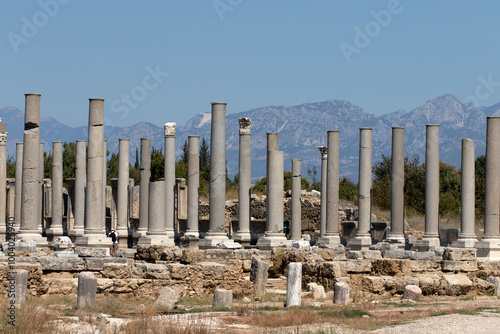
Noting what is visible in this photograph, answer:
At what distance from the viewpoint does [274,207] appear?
107 ft

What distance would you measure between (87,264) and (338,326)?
25.7ft

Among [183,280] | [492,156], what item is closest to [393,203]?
[492,156]

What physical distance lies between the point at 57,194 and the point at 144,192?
16.0 feet

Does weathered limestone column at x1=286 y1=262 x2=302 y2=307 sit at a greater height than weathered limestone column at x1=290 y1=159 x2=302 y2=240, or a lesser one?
lesser

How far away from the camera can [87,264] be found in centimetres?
2150

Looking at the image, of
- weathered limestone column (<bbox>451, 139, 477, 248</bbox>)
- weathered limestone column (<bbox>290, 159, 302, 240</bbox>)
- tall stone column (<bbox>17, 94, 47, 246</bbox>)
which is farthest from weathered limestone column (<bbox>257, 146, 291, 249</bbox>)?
tall stone column (<bbox>17, 94, 47, 246</bbox>)

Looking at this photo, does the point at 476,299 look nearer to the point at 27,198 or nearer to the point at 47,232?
the point at 27,198

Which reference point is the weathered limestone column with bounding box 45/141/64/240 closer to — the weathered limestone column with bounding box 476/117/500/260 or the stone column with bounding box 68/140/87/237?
the stone column with bounding box 68/140/87/237

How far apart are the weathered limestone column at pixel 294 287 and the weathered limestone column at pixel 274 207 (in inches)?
448

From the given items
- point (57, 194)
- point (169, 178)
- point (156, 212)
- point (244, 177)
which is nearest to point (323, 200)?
point (244, 177)

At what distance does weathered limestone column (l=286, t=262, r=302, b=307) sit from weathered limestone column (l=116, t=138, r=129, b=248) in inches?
763

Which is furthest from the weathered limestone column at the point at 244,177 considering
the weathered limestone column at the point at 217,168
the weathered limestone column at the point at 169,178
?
the weathered limestone column at the point at 169,178

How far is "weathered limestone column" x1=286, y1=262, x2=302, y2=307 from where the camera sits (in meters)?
19.4

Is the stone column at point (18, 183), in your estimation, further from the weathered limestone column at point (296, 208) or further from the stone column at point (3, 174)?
the weathered limestone column at point (296, 208)
